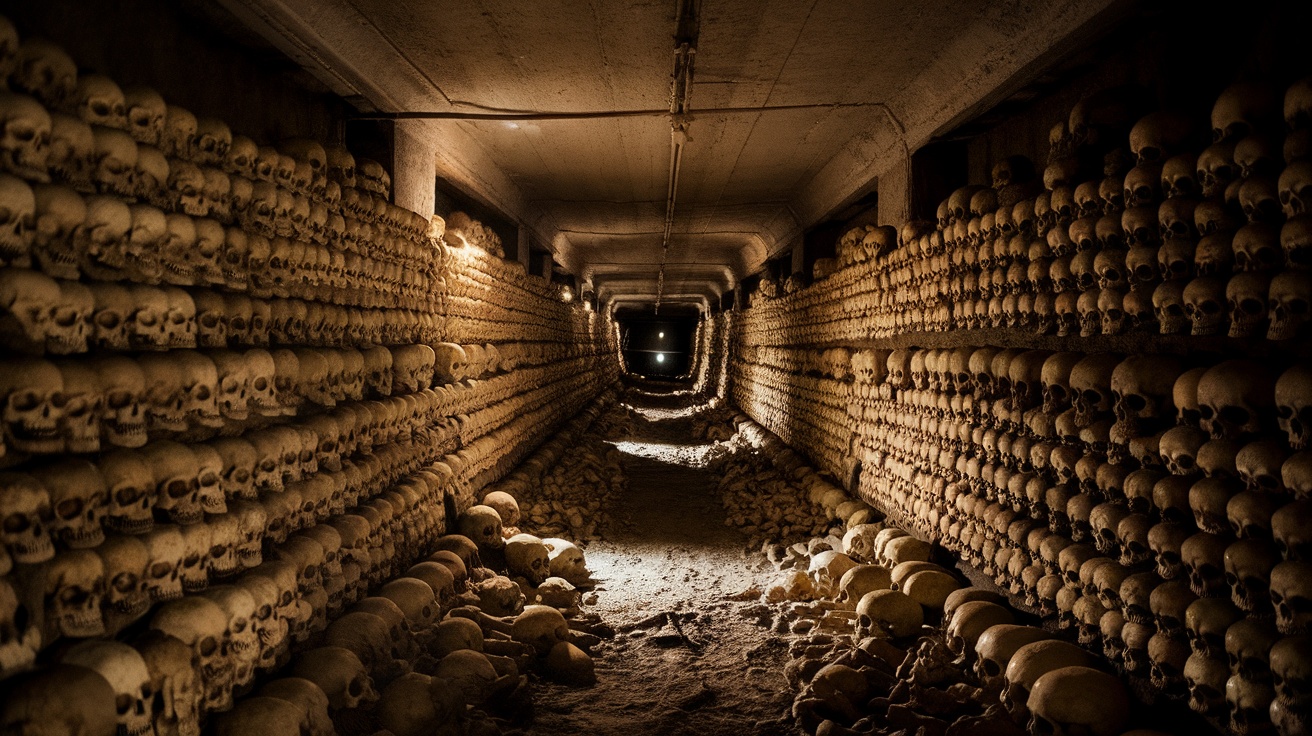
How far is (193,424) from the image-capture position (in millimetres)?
2877

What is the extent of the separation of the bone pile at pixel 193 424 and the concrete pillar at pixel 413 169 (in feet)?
1.98

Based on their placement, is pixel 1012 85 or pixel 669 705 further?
pixel 1012 85

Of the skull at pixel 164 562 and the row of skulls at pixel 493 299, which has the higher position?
the row of skulls at pixel 493 299

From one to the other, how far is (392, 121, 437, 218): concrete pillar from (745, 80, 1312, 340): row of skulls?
3650mm

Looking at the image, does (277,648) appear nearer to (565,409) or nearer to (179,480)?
(179,480)

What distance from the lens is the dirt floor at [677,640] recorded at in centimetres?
353

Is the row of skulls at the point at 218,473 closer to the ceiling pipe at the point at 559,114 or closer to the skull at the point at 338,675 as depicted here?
the skull at the point at 338,675

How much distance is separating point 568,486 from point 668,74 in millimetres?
4629

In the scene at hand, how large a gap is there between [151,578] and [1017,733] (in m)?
3.28

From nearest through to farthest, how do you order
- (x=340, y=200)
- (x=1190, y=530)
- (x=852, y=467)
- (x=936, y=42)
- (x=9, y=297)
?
(x=9, y=297)
(x=1190, y=530)
(x=340, y=200)
(x=936, y=42)
(x=852, y=467)

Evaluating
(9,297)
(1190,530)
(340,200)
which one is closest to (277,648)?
(9,297)

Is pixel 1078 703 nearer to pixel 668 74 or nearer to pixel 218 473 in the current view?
pixel 218 473

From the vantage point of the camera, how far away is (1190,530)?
271cm

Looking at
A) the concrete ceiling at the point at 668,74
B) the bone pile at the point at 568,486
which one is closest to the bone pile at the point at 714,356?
the bone pile at the point at 568,486
